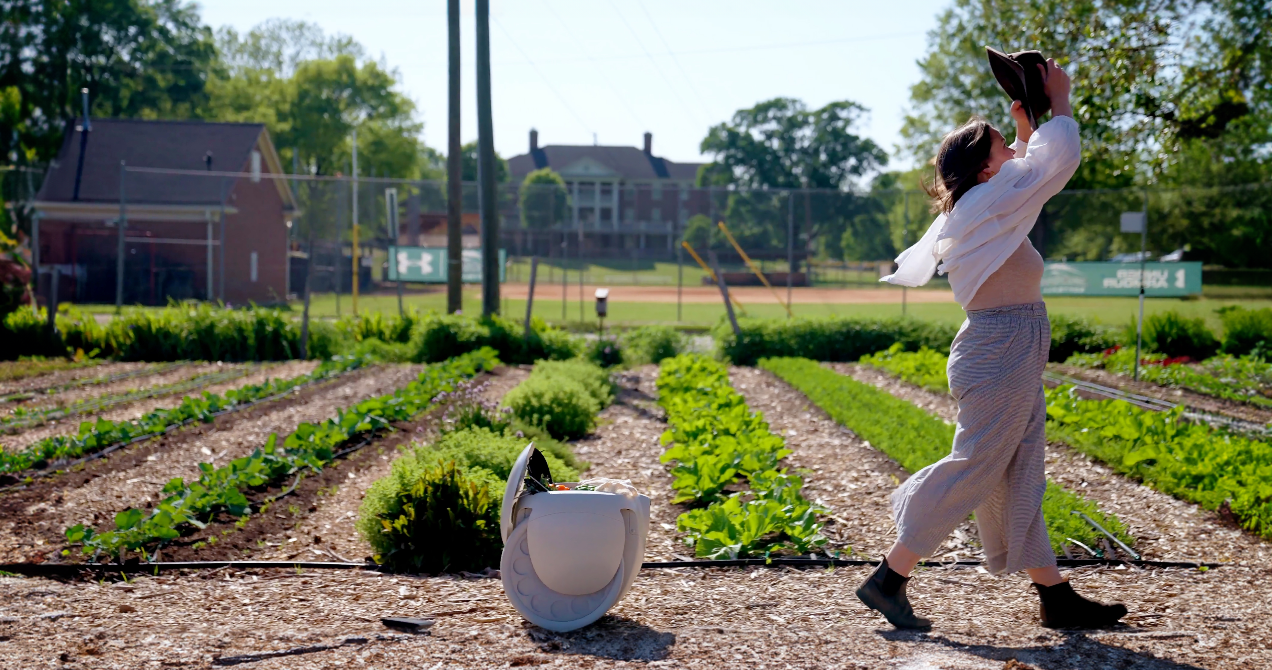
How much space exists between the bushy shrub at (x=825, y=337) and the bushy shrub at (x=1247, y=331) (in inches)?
140

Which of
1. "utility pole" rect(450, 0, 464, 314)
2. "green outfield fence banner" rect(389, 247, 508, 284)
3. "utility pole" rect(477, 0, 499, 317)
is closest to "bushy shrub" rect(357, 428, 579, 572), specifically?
"utility pole" rect(477, 0, 499, 317)

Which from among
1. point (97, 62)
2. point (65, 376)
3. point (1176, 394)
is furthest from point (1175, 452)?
point (97, 62)

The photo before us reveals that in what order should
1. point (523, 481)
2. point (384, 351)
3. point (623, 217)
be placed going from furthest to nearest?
point (623, 217), point (384, 351), point (523, 481)

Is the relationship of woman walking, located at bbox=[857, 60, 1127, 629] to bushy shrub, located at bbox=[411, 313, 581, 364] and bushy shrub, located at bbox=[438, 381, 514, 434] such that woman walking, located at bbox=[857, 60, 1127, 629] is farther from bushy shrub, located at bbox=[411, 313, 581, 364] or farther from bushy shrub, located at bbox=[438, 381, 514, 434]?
bushy shrub, located at bbox=[411, 313, 581, 364]

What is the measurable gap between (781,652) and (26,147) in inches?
1706

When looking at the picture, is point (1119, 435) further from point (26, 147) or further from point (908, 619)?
point (26, 147)

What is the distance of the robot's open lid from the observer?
11.9 ft

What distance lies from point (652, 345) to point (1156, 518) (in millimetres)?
9249

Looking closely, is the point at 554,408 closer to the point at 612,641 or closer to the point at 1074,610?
the point at 612,641

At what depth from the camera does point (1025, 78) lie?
3566mm

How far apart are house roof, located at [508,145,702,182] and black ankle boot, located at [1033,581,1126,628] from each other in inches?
3096

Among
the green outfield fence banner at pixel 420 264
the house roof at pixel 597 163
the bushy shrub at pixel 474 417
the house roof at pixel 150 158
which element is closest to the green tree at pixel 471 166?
the house roof at pixel 597 163

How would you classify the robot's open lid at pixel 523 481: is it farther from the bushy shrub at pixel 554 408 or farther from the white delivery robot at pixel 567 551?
the bushy shrub at pixel 554 408

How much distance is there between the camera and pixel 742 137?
240 feet
